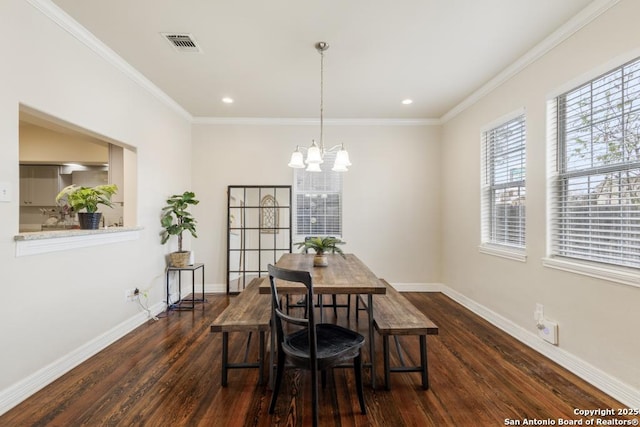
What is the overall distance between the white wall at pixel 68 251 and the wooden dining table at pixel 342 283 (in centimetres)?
158

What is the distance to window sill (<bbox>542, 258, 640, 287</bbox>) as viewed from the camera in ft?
6.29

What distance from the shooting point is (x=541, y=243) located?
267 cm

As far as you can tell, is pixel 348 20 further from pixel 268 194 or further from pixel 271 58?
pixel 268 194

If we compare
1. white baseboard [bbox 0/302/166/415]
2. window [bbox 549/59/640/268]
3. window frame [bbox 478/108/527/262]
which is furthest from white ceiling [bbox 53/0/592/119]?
white baseboard [bbox 0/302/166/415]

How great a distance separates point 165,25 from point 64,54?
79cm

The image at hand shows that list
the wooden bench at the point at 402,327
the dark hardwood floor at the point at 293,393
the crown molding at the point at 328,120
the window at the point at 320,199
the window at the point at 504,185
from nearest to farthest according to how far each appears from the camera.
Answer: the dark hardwood floor at the point at 293,393 < the wooden bench at the point at 402,327 < the crown molding at the point at 328,120 < the window at the point at 504,185 < the window at the point at 320,199

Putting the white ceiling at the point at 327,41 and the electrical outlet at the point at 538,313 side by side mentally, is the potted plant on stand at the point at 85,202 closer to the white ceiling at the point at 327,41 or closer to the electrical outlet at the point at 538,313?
the white ceiling at the point at 327,41

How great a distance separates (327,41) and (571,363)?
3.23 metres

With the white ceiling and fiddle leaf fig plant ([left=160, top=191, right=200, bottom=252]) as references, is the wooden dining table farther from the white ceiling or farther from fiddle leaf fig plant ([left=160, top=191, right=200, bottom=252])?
the white ceiling

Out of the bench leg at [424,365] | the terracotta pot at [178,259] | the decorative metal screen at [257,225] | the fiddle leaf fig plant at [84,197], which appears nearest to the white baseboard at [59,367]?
the terracotta pot at [178,259]

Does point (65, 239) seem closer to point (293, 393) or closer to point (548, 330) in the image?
point (293, 393)

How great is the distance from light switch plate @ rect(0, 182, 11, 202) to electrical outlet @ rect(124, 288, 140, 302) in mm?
1476

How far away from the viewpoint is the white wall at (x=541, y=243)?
198 cm

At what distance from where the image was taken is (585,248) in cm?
230
